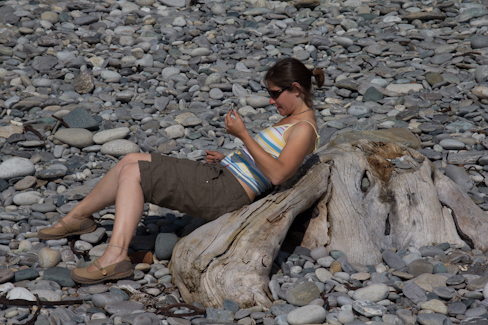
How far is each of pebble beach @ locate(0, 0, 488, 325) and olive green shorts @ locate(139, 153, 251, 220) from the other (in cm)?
53

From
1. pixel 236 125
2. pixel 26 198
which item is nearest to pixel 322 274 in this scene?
Result: pixel 236 125

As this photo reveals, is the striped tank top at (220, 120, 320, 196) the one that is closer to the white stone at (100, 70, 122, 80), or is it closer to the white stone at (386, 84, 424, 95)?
the white stone at (386, 84, 424, 95)

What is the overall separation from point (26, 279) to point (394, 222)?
3.18 metres

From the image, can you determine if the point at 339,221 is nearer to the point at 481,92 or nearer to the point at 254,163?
the point at 254,163

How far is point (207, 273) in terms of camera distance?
3.79m

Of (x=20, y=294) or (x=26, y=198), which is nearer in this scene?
(x=20, y=294)

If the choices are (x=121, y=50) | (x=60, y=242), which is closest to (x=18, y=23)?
(x=121, y=50)

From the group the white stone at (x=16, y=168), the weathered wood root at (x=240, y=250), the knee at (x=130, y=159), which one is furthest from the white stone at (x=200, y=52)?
the weathered wood root at (x=240, y=250)

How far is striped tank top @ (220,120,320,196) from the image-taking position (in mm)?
4105

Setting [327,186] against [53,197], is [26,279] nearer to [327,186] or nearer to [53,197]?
[53,197]

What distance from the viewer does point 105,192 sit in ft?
14.2

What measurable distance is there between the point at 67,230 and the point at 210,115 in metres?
3.44

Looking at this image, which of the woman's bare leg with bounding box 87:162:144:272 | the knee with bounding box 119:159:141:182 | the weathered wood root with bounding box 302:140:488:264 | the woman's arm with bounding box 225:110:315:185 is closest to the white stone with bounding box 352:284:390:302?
the weathered wood root with bounding box 302:140:488:264

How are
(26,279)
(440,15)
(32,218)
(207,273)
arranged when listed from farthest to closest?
1. (440,15)
2. (32,218)
3. (26,279)
4. (207,273)
